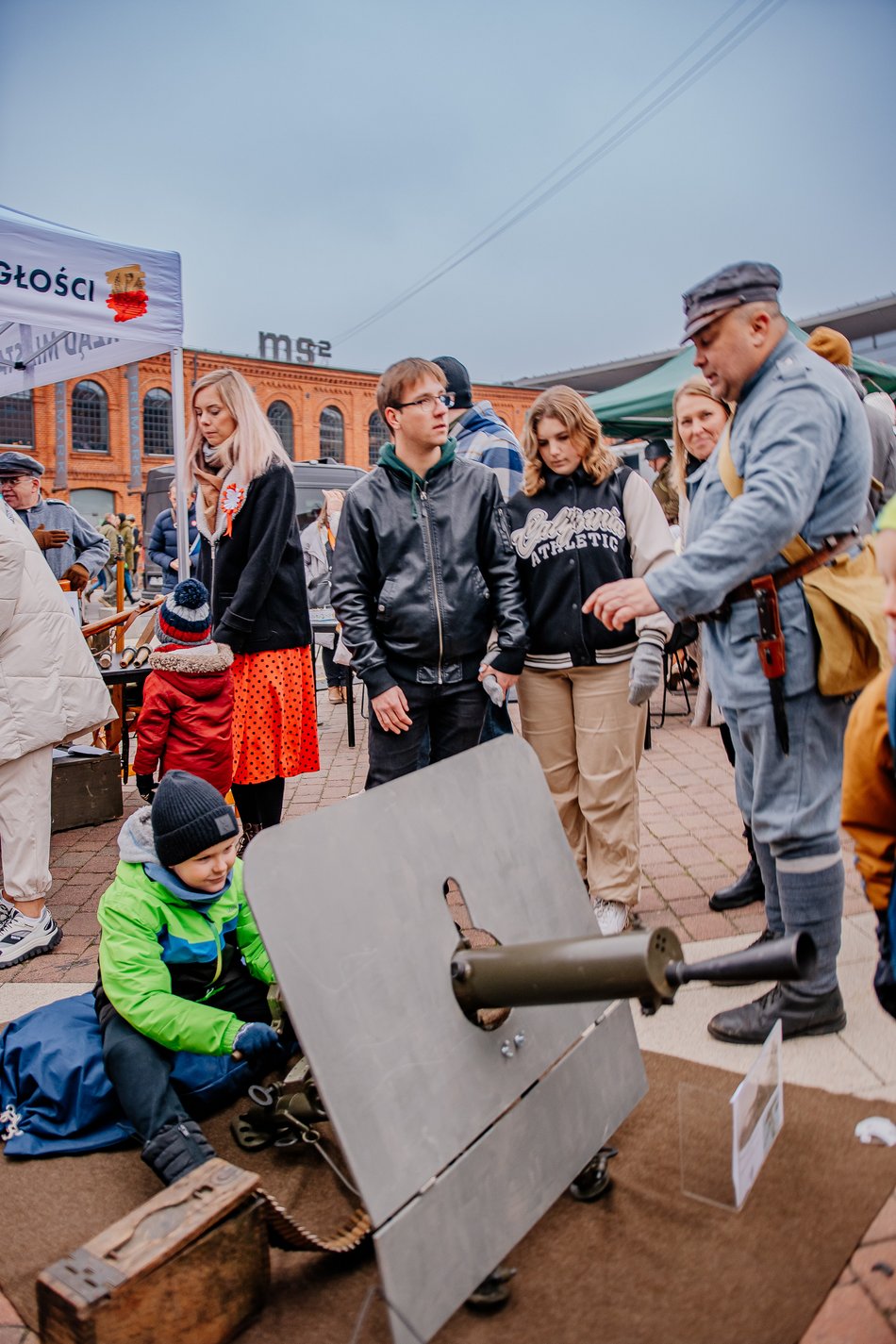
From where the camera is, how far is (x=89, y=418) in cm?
3794

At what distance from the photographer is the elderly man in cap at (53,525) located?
19.1 feet

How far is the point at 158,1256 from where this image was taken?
1.68m

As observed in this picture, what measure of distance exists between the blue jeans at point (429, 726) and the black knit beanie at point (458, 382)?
1585 mm

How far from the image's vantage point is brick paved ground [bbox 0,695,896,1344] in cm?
182

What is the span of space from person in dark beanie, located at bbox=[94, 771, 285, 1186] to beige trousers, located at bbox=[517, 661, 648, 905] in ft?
4.18

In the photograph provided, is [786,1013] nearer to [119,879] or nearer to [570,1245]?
[570,1245]

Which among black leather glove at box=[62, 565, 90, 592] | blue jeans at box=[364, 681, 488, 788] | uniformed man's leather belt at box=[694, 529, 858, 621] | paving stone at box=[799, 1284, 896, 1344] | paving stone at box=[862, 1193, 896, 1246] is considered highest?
black leather glove at box=[62, 565, 90, 592]

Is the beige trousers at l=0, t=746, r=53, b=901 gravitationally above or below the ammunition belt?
above

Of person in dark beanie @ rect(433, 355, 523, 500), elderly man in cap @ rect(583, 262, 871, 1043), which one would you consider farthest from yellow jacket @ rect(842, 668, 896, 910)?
person in dark beanie @ rect(433, 355, 523, 500)

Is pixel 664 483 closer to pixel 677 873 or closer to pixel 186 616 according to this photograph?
pixel 677 873

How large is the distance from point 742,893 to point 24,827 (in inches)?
108

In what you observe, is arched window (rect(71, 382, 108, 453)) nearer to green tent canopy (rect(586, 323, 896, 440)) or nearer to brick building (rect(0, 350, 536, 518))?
brick building (rect(0, 350, 536, 518))

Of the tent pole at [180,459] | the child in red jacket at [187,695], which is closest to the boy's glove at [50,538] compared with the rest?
the tent pole at [180,459]

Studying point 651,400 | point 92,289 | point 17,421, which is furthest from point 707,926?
point 17,421
